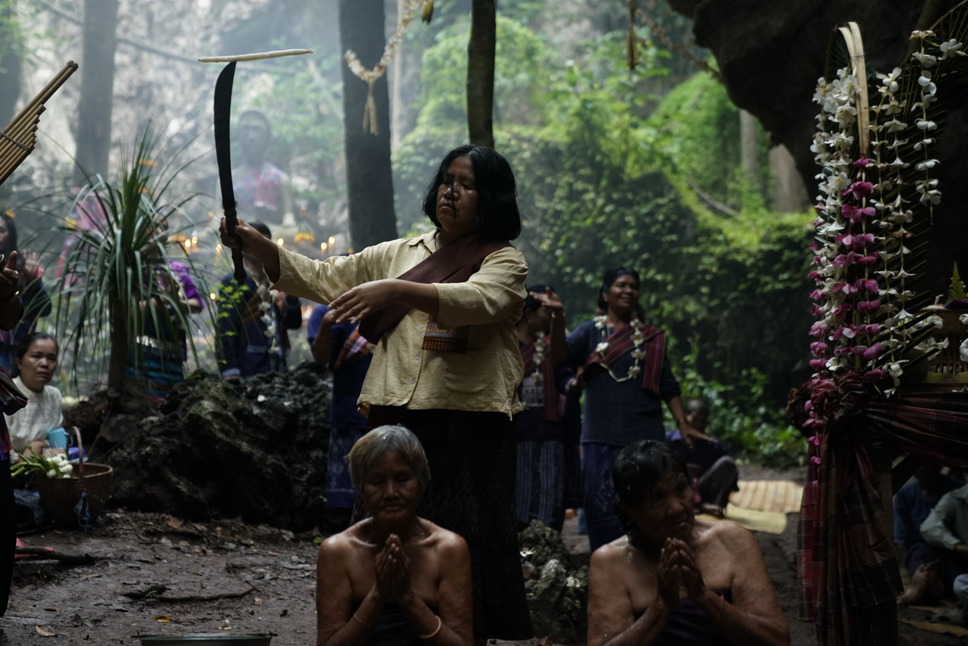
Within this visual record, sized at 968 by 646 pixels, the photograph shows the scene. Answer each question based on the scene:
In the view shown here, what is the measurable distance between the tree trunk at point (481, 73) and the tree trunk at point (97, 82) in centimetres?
1320

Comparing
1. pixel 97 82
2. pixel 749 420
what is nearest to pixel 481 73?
pixel 749 420

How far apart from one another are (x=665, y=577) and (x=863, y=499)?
Answer: 1716 millimetres

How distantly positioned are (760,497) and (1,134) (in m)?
8.91

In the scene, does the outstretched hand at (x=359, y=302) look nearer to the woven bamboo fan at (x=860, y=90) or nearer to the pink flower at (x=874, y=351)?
the pink flower at (x=874, y=351)

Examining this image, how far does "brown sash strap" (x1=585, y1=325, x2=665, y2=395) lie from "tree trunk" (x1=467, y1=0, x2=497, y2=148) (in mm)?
1728

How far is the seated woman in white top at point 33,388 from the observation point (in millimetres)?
6094

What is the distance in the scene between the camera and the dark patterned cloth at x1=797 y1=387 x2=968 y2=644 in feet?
12.8

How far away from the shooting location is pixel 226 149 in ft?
11.0

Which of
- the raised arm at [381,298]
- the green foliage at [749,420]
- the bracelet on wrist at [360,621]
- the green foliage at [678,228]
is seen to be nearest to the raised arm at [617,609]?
the bracelet on wrist at [360,621]

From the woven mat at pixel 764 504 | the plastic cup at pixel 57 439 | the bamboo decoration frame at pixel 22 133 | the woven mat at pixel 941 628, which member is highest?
the bamboo decoration frame at pixel 22 133

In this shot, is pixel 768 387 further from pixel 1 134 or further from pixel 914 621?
pixel 1 134

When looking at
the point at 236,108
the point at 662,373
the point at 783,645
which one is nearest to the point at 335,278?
the point at 783,645

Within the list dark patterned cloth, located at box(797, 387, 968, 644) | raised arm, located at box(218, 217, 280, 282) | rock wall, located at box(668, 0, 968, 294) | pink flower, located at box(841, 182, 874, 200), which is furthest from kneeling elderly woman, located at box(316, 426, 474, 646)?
rock wall, located at box(668, 0, 968, 294)

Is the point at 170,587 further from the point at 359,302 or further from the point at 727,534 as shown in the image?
the point at 727,534
